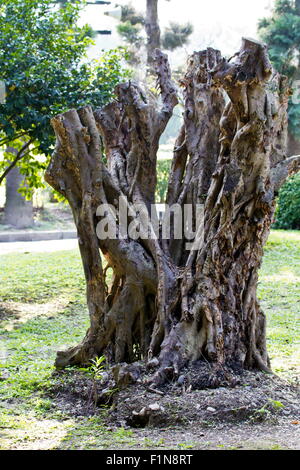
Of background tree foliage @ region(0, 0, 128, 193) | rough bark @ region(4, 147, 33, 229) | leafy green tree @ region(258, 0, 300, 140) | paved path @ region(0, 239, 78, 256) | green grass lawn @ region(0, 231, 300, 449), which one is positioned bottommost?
green grass lawn @ region(0, 231, 300, 449)

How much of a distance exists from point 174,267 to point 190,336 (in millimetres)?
711

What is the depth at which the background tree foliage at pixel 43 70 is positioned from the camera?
9.36 metres

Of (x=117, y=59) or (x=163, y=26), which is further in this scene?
(x=163, y=26)

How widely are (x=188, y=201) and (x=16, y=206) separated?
53.6 ft

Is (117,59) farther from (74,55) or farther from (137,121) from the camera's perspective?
(137,121)

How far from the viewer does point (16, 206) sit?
22.0 meters

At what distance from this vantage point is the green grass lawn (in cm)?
484

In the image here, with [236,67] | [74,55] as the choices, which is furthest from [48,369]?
[74,55]

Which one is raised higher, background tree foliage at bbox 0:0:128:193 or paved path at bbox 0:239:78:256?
background tree foliage at bbox 0:0:128:193

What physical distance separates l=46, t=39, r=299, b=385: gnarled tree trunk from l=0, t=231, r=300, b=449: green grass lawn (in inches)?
24.6

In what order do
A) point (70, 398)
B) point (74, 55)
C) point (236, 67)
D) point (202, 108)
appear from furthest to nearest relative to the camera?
point (74, 55) → point (202, 108) → point (70, 398) → point (236, 67)

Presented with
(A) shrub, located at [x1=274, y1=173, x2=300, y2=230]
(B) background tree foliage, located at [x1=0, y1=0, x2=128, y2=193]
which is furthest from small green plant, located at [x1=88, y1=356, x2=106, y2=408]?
(A) shrub, located at [x1=274, y1=173, x2=300, y2=230]

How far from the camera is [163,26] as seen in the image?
994 inches

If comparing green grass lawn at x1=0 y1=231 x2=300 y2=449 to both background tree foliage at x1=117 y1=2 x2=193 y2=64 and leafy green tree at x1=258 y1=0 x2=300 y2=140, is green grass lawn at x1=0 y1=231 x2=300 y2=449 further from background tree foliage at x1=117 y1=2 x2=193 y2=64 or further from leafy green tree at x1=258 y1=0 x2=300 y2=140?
background tree foliage at x1=117 y1=2 x2=193 y2=64
